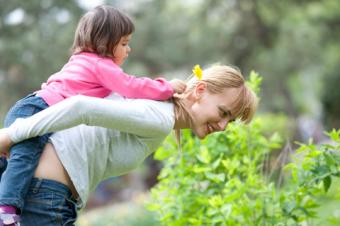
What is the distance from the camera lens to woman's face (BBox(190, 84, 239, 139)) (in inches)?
98.3

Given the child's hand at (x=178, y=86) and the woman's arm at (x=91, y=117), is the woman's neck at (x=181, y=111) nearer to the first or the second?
the child's hand at (x=178, y=86)

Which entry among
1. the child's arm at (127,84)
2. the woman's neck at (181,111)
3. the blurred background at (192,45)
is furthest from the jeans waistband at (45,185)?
the blurred background at (192,45)

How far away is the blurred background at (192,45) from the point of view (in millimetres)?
12641

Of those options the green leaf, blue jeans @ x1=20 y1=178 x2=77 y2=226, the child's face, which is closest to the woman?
blue jeans @ x1=20 y1=178 x2=77 y2=226

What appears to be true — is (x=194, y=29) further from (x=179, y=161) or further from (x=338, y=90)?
(x=179, y=161)

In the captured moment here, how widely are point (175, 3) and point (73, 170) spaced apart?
21.4 metres

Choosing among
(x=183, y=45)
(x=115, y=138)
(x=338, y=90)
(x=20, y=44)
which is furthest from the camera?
(x=183, y=45)

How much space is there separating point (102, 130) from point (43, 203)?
1.19 ft

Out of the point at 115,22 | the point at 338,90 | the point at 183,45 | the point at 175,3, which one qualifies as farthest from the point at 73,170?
→ the point at 175,3

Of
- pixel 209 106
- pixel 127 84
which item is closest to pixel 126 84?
pixel 127 84

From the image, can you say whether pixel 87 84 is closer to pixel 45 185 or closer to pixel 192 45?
pixel 45 185

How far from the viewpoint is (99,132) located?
7.74 ft

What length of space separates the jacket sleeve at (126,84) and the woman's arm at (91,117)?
7cm

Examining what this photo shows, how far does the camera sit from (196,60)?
18.1 meters
